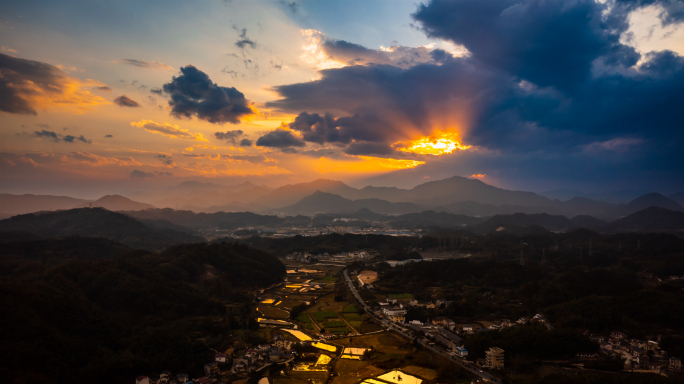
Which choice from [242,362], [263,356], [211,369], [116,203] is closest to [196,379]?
[211,369]

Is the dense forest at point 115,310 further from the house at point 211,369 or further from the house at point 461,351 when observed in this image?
the house at point 461,351

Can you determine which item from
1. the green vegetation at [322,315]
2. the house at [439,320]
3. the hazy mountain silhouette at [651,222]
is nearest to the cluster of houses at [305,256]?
the green vegetation at [322,315]

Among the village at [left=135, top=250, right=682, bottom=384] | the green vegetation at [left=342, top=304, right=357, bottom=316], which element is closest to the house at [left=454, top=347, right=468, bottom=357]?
the village at [left=135, top=250, right=682, bottom=384]

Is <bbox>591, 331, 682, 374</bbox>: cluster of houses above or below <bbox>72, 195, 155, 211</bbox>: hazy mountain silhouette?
below

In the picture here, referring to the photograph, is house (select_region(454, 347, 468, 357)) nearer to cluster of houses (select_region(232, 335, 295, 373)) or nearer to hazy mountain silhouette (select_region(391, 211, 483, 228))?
cluster of houses (select_region(232, 335, 295, 373))

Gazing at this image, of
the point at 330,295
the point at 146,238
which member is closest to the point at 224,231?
the point at 146,238

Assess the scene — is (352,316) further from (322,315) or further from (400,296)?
(400,296)

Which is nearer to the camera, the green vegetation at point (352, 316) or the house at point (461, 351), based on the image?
the house at point (461, 351)
